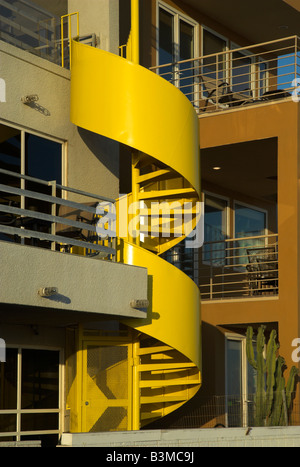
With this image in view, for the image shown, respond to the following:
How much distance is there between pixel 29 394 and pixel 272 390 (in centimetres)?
430

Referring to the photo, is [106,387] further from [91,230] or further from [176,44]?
[176,44]

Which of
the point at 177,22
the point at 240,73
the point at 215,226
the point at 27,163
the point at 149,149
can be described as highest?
the point at 177,22

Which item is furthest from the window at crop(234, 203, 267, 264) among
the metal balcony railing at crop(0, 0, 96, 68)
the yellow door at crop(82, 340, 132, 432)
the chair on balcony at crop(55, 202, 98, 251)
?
the chair on balcony at crop(55, 202, 98, 251)

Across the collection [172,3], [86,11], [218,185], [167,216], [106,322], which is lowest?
[106,322]

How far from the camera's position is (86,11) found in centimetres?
1681

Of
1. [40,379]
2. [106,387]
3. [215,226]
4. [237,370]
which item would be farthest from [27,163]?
[237,370]

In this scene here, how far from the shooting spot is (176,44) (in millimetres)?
20516

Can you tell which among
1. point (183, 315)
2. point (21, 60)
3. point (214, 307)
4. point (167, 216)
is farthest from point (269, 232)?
point (21, 60)

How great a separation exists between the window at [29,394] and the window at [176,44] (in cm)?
729

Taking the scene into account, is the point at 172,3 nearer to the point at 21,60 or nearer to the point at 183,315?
the point at 21,60

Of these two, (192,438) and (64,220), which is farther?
(192,438)

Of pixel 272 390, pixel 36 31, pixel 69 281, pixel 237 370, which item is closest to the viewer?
pixel 69 281

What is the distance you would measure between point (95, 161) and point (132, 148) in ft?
3.04

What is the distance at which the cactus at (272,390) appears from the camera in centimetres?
1545
